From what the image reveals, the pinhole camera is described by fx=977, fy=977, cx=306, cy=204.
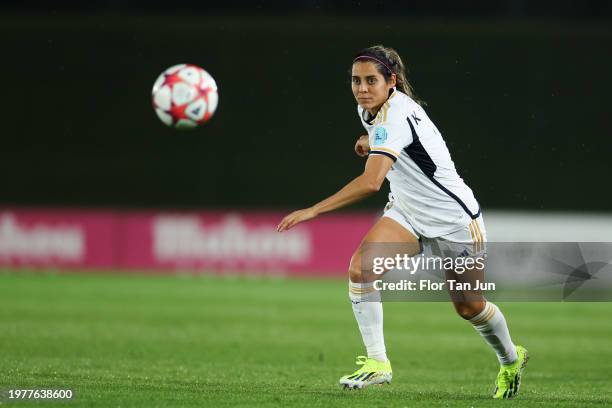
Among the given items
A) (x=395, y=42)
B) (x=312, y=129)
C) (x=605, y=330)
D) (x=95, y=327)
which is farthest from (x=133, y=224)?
(x=605, y=330)

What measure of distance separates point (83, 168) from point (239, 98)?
3669mm

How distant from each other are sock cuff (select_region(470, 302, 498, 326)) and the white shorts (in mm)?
416

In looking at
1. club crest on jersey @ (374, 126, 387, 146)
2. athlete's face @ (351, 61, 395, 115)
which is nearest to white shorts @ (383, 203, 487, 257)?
club crest on jersey @ (374, 126, 387, 146)

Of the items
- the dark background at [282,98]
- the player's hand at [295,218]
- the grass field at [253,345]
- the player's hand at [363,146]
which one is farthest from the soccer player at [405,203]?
the dark background at [282,98]

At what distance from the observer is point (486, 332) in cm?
750

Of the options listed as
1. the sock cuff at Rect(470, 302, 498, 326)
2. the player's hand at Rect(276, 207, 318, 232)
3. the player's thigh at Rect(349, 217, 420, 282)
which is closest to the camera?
the player's hand at Rect(276, 207, 318, 232)

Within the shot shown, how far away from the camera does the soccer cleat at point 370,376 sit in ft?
23.8

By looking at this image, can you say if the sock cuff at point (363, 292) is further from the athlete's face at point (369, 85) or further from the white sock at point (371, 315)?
the athlete's face at point (369, 85)

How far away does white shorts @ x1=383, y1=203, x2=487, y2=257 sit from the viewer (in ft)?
24.2

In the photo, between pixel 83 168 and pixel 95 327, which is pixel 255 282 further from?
pixel 95 327

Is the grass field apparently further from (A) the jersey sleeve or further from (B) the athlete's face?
(B) the athlete's face

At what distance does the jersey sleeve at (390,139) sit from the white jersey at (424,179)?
0.18 feet

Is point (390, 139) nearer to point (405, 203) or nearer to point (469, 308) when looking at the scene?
point (405, 203)

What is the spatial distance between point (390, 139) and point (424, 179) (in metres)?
0.49
